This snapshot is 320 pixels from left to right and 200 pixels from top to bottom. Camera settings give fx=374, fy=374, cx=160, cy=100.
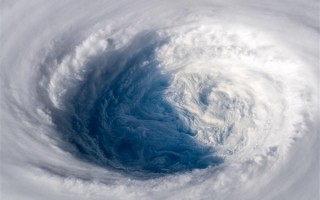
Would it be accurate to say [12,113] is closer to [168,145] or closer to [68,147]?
[68,147]

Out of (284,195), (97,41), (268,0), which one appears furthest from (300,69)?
(97,41)

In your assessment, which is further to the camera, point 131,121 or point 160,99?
point 160,99

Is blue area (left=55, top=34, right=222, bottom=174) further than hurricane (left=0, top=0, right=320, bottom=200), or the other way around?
blue area (left=55, top=34, right=222, bottom=174)

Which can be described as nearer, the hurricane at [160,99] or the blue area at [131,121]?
the hurricane at [160,99]

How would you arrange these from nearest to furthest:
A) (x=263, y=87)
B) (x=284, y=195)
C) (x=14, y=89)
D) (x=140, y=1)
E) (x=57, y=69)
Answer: (x=284, y=195) < (x=14, y=89) < (x=57, y=69) < (x=263, y=87) < (x=140, y=1)
